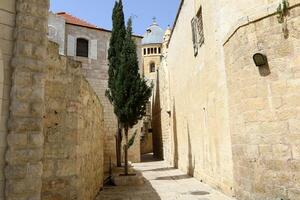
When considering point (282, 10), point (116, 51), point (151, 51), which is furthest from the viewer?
point (151, 51)

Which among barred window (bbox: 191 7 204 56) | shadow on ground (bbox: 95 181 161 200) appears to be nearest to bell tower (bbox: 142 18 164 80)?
barred window (bbox: 191 7 204 56)

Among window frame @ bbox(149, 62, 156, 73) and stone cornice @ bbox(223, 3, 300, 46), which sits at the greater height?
window frame @ bbox(149, 62, 156, 73)

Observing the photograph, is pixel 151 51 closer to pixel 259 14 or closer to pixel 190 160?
pixel 190 160

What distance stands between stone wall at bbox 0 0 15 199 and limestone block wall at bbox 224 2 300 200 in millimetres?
4156

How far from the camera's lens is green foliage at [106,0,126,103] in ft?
43.4

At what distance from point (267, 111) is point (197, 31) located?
5232mm

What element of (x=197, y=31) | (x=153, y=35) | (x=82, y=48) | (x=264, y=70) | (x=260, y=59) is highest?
(x=153, y=35)

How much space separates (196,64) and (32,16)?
7269 millimetres

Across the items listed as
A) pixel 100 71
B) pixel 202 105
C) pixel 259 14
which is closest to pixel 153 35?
pixel 100 71

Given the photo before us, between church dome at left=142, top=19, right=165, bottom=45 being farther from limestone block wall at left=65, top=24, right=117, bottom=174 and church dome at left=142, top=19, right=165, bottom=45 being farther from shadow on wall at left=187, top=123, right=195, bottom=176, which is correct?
shadow on wall at left=187, top=123, right=195, bottom=176

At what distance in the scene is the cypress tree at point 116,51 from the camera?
13.2 metres

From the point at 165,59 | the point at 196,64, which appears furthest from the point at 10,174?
the point at 165,59

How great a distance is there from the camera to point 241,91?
5.62 m

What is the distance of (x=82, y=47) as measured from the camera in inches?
715
